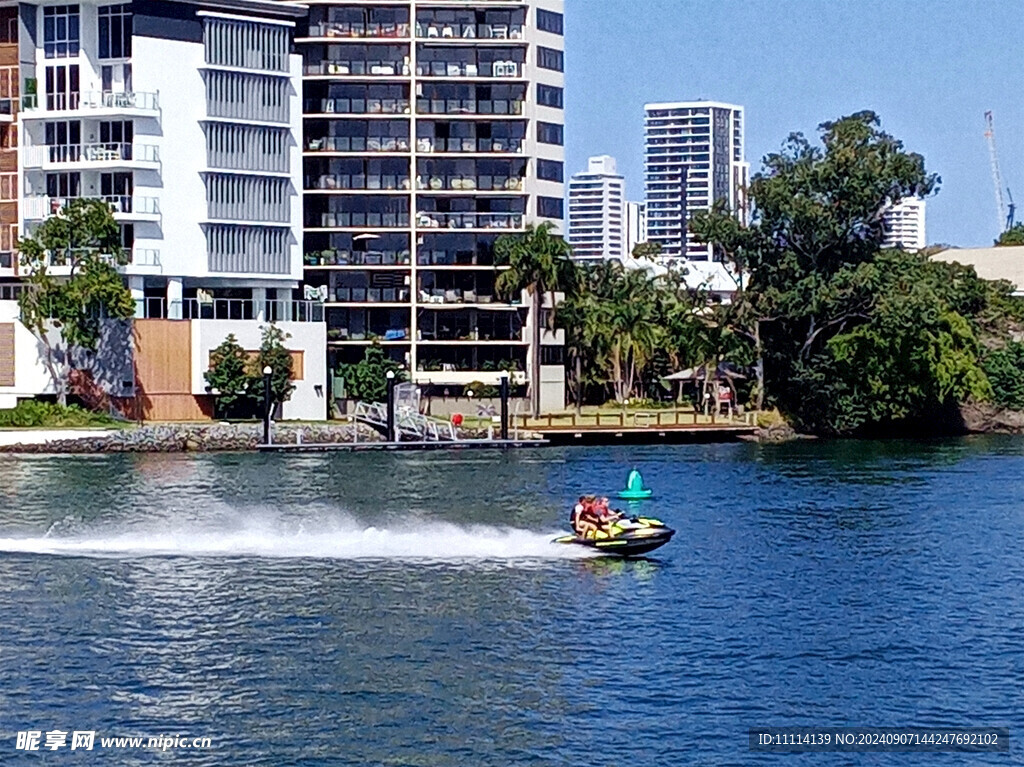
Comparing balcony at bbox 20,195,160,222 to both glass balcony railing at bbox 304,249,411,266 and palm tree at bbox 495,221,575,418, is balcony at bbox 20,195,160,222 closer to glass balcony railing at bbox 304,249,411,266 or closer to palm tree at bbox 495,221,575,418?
glass balcony railing at bbox 304,249,411,266

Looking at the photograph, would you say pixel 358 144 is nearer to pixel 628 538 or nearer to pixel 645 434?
pixel 645 434

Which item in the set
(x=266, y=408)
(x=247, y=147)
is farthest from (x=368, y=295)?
(x=266, y=408)

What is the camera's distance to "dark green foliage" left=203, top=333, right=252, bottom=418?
10475 centimetres

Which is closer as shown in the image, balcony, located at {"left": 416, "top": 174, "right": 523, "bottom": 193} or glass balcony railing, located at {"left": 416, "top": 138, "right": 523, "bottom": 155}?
glass balcony railing, located at {"left": 416, "top": 138, "right": 523, "bottom": 155}

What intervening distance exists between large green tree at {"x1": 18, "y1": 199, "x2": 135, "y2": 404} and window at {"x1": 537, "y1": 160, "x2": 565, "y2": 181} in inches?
1338

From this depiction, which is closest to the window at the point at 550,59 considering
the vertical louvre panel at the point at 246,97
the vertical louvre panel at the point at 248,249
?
the vertical louvre panel at the point at 246,97

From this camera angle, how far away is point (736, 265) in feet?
378

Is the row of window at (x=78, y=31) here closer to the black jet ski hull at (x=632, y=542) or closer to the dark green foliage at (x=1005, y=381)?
the dark green foliage at (x=1005, y=381)

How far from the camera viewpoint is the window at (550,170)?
126 metres

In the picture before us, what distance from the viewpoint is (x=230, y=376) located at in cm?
10481

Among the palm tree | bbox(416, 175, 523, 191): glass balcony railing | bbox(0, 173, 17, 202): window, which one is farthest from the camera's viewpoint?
bbox(416, 175, 523, 191): glass balcony railing

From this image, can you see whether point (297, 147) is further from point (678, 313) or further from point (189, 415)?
point (678, 313)

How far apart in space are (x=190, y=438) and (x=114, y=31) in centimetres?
2607

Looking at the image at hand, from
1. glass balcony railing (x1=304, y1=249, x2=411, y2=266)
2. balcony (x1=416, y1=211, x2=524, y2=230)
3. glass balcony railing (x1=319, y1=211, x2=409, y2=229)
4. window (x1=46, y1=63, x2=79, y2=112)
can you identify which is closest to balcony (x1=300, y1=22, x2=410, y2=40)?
glass balcony railing (x1=319, y1=211, x2=409, y2=229)
